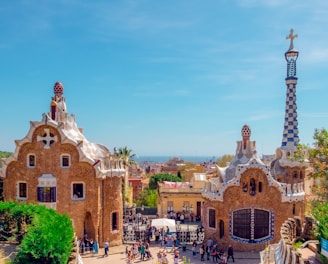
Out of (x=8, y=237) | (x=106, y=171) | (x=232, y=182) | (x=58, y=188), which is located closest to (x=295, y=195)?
(x=232, y=182)

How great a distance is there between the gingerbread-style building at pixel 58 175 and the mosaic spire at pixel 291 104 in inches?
573

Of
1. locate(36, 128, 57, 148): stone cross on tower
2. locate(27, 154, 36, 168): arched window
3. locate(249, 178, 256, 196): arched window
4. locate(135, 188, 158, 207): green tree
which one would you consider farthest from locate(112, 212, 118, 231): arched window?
locate(135, 188, 158, 207): green tree

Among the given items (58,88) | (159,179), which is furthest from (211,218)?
(159,179)

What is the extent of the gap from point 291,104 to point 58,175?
62.6ft

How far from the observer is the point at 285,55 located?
3119 centimetres

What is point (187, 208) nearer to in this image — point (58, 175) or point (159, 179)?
point (58, 175)

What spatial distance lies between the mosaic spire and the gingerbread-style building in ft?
47.8

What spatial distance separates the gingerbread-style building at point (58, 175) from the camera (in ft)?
88.6

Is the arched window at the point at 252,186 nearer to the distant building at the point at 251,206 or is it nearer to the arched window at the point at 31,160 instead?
the distant building at the point at 251,206

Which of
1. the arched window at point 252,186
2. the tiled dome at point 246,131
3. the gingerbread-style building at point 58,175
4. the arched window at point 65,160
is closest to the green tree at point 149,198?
the gingerbread-style building at point 58,175

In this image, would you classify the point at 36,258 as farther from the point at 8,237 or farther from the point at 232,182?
the point at 232,182

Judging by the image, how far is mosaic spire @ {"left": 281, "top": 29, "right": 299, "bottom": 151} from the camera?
102 feet

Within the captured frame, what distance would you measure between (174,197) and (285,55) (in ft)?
59.0

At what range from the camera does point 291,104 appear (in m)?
31.3
